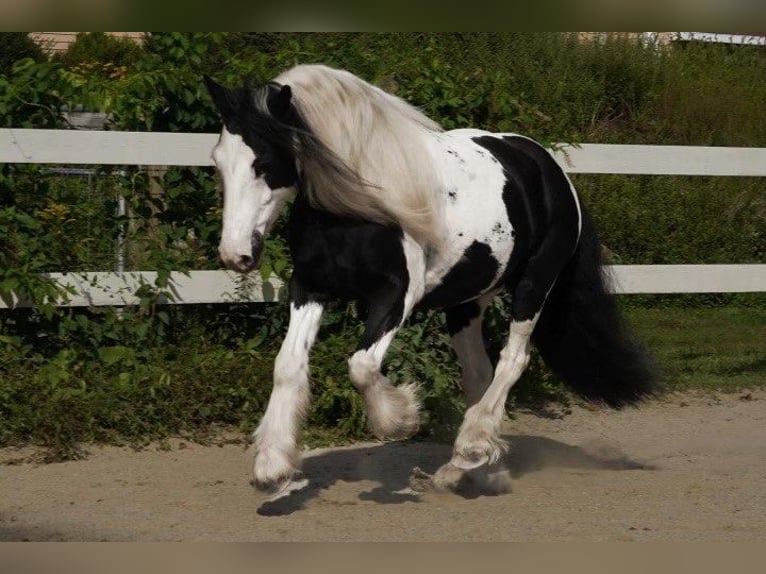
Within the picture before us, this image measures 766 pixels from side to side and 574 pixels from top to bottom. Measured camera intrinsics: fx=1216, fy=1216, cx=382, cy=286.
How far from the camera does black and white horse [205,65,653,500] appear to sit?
193 inches

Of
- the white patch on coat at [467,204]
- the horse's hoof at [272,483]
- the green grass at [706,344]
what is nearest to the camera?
the horse's hoof at [272,483]

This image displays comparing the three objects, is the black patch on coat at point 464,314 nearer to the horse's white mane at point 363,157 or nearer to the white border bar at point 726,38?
the horse's white mane at point 363,157

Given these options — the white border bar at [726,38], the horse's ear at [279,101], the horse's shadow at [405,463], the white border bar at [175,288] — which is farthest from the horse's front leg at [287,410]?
the white border bar at [726,38]

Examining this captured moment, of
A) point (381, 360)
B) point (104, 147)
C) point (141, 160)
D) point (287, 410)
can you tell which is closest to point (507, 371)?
point (381, 360)

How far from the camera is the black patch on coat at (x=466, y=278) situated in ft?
18.5

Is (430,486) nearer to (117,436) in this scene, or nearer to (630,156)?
(117,436)

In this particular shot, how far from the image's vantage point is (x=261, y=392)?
22.3 feet

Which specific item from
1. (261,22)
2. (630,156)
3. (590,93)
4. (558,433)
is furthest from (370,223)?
(590,93)

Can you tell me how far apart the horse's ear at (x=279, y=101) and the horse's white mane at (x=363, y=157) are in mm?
147

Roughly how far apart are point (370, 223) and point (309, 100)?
0.58 m

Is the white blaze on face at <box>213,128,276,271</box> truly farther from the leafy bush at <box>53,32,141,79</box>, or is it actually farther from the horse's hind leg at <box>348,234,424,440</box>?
the leafy bush at <box>53,32,141,79</box>

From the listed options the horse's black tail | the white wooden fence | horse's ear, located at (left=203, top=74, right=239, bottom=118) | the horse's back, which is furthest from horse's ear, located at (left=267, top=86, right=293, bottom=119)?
the horse's black tail

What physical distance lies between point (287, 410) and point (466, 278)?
1139mm

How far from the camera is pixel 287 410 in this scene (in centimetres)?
508
